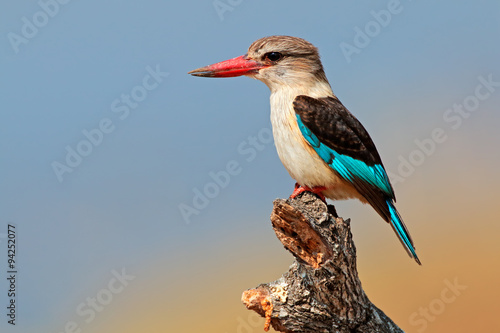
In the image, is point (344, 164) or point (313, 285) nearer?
point (313, 285)

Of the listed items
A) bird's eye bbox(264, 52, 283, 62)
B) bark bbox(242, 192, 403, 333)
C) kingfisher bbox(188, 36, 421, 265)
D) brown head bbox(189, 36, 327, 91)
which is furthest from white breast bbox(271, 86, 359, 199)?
bark bbox(242, 192, 403, 333)

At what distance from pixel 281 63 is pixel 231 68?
427 millimetres

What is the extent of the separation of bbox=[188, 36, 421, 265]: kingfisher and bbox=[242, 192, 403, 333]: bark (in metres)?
0.67

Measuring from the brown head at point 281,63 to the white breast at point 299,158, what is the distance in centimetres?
25

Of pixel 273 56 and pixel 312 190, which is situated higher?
pixel 273 56

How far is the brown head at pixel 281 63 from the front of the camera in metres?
4.38

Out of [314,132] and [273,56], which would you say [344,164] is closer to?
[314,132]

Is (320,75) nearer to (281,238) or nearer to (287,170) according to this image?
(287,170)

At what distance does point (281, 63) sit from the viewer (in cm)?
439

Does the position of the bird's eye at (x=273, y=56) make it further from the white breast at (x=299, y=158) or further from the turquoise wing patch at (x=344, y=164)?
the turquoise wing patch at (x=344, y=164)

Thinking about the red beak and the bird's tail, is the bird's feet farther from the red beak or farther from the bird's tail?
the red beak

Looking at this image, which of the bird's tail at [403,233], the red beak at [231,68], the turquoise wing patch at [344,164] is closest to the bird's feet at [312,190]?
the turquoise wing patch at [344,164]

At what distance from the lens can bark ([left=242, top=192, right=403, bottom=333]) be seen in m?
3.28

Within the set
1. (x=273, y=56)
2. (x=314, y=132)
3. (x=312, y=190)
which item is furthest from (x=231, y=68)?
(x=312, y=190)
